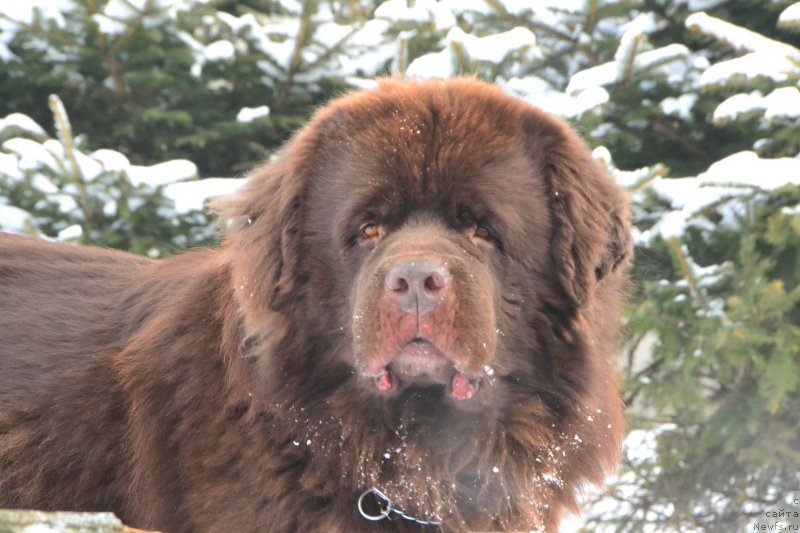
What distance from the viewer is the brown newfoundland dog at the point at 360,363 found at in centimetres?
354

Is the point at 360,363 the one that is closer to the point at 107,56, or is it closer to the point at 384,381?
the point at 384,381

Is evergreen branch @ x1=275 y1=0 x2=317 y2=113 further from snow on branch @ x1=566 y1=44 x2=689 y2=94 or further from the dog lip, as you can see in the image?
the dog lip

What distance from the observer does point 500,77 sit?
649cm

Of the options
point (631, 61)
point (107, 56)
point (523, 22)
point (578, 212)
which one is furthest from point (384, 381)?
point (107, 56)

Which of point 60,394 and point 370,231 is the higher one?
point 370,231

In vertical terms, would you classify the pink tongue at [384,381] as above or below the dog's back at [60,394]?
above

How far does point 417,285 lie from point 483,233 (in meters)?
0.50

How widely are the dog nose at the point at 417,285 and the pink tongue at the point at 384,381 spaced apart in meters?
0.30

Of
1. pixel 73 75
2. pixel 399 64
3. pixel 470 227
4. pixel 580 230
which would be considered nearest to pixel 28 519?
pixel 470 227

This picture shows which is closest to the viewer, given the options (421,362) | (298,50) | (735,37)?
(421,362)

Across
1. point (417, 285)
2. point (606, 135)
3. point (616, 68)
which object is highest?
point (417, 285)

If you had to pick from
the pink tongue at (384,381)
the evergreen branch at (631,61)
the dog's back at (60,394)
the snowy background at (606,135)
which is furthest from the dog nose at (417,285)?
the evergreen branch at (631,61)

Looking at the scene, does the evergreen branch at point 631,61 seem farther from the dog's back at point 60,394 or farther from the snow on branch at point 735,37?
the dog's back at point 60,394

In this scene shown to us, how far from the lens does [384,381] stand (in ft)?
11.3
